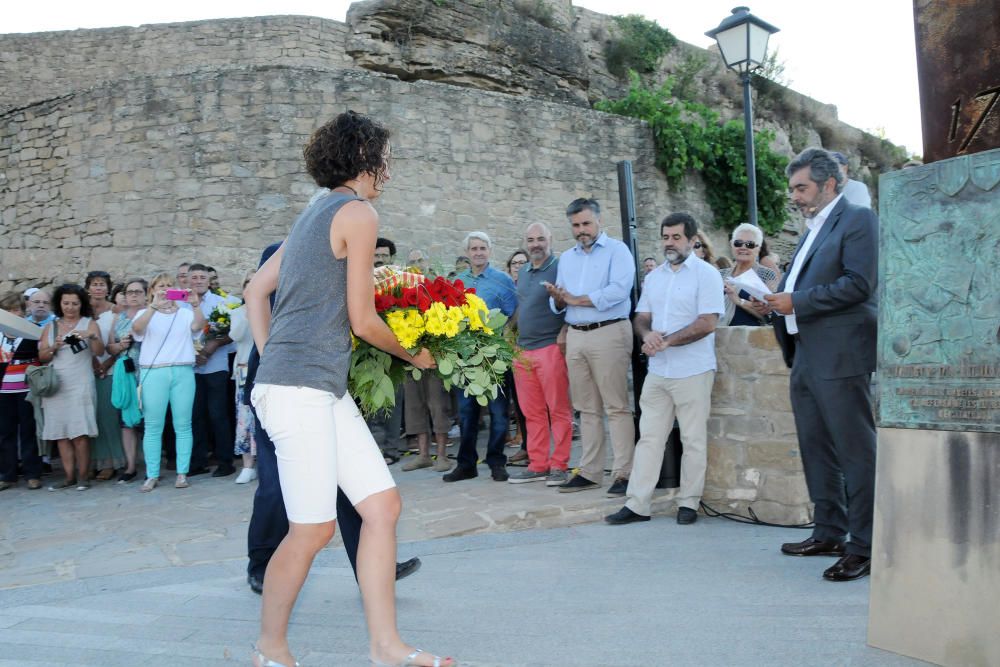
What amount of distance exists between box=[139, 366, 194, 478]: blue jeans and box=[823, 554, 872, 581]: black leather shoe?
5.56 metres

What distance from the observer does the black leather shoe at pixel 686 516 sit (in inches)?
209

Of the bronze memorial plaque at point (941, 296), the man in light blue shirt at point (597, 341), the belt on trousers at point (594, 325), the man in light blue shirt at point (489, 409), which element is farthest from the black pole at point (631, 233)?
the bronze memorial plaque at point (941, 296)

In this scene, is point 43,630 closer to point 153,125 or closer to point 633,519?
point 633,519

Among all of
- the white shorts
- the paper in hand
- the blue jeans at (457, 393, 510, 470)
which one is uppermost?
the paper in hand

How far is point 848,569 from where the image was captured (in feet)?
13.0

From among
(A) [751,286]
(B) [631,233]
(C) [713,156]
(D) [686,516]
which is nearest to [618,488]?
(D) [686,516]

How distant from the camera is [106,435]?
817cm

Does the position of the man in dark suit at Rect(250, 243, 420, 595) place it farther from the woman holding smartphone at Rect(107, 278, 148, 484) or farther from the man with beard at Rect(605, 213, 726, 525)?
the woman holding smartphone at Rect(107, 278, 148, 484)

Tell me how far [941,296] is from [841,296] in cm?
114

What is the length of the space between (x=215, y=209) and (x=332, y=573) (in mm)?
8785

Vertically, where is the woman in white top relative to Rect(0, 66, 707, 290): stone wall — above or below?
below

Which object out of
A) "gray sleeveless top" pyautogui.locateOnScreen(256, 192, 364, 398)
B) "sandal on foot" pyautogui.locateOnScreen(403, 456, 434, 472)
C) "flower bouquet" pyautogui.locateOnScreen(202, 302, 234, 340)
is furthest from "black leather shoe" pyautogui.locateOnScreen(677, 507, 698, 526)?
"flower bouquet" pyautogui.locateOnScreen(202, 302, 234, 340)

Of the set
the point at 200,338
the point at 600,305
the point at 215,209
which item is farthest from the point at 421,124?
the point at 600,305

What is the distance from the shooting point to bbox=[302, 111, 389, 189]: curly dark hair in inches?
119
